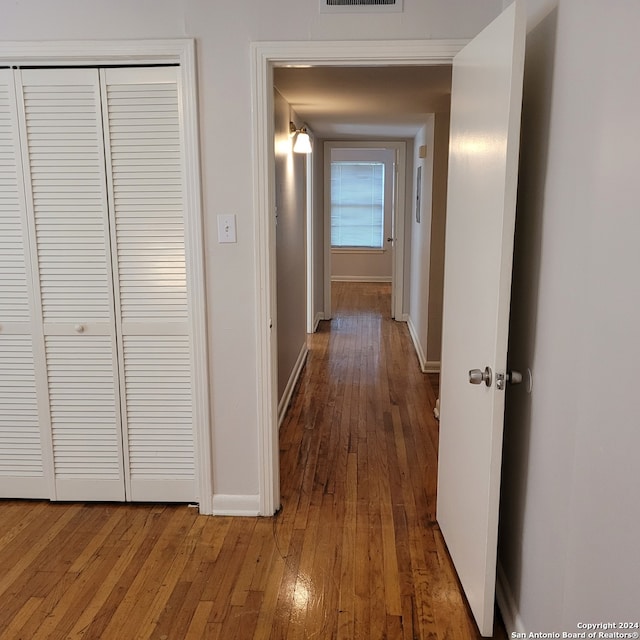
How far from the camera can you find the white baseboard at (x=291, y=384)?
4.03m

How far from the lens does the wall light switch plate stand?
2561 millimetres

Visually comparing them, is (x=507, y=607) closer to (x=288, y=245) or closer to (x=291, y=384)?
(x=291, y=384)

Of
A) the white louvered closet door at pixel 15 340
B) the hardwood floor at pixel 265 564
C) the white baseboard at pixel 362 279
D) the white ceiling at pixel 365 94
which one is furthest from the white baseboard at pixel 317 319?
the white louvered closet door at pixel 15 340

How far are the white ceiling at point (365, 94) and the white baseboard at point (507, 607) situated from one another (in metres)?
2.29

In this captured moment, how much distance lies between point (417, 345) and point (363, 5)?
3.83 m

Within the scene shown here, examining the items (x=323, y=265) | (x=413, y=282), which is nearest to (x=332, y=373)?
(x=413, y=282)

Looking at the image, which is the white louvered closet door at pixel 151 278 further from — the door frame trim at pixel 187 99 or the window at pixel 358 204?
the window at pixel 358 204

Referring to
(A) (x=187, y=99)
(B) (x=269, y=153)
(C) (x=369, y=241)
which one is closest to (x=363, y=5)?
(B) (x=269, y=153)

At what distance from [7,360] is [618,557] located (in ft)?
8.55

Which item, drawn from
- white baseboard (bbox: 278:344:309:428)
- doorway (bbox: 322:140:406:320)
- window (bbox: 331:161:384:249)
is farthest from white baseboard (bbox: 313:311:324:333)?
window (bbox: 331:161:384:249)

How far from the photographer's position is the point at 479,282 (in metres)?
1.99

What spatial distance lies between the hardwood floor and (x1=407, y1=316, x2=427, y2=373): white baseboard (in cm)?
166

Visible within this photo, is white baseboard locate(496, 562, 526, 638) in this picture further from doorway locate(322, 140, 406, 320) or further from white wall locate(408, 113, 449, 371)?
doorway locate(322, 140, 406, 320)

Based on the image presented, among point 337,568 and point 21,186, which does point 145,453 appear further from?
point 21,186
